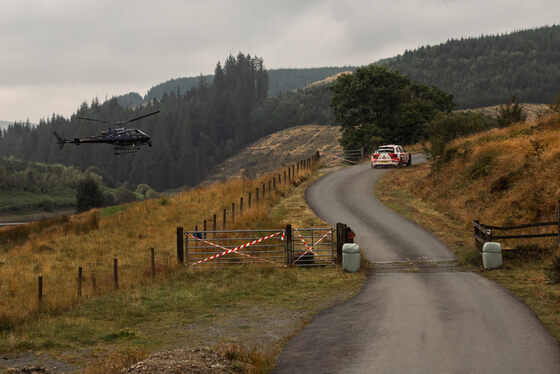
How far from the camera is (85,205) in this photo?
97062 mm

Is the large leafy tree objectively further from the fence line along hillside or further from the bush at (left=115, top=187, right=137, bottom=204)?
the bush at (left=115, top=187, right=137, bottom=204)

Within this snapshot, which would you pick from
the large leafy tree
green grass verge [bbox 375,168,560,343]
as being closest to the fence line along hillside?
green grass verge [bbox 375,168,560,343]

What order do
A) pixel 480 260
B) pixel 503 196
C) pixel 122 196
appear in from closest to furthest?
pixel 480 260 → pixel 503 196 → pixel 122 196

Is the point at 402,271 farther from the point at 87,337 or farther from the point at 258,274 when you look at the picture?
the point at 87,337

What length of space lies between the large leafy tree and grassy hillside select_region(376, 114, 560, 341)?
79.1ft

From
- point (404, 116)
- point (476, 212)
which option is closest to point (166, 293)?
point (476, 212)

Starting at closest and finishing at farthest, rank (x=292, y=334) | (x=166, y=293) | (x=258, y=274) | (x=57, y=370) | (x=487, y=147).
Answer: (x=57, y=370)
(x=292, y=334)
(x=166, y=293)
(x=258, y=274)
(x=487, y=147)

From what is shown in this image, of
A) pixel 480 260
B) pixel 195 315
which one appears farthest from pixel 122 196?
pixel 195 315

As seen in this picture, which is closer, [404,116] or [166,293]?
[166,293]

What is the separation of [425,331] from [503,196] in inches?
754

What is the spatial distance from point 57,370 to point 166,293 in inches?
298

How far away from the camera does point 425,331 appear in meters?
13.4

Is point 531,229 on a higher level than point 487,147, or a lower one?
lower

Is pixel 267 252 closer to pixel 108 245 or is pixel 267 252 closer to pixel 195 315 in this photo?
pixel 195 315
